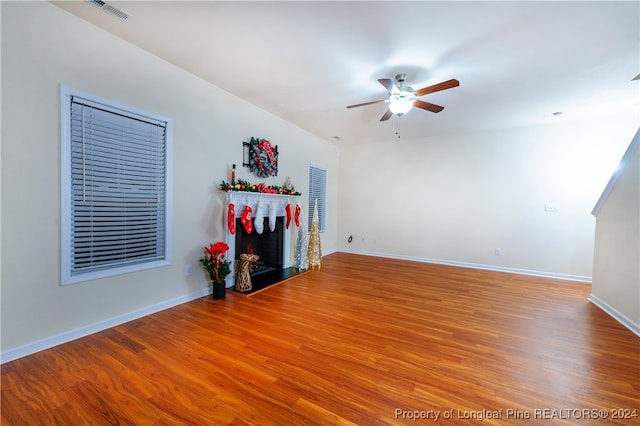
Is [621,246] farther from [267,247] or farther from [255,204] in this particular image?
[267,247]

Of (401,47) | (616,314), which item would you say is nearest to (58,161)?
(401,47)

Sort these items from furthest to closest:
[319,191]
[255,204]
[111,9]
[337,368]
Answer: [319,191] → [255,204] → [111,9] → [337,368]

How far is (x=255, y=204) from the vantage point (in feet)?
13.4

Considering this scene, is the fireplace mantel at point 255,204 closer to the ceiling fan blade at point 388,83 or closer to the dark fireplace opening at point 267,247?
the dark fireplace opening at point 267,247

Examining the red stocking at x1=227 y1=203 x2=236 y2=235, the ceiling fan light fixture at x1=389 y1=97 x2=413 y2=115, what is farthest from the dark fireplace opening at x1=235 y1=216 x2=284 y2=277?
the ceiling fan light fixture at x1=389 y1=97 x2=413 y2=115

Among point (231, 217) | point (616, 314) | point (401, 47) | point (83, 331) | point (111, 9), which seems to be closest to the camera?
point (111, 9)

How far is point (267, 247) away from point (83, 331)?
2.75 meters

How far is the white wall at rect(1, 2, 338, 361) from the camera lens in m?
2.00

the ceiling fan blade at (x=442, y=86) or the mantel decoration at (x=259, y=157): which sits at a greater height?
the ceiling fan blade at (x=442, y=86)

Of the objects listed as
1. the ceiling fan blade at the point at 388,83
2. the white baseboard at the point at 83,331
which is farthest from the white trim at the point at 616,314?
the white baseboard at the point at 83,331

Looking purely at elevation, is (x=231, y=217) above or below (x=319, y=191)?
below

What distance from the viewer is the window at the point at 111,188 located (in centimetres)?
230

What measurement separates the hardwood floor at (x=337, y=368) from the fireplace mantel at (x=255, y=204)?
0.81m

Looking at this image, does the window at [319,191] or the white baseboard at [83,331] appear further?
the window at [319,191]
